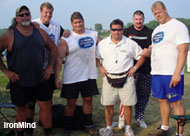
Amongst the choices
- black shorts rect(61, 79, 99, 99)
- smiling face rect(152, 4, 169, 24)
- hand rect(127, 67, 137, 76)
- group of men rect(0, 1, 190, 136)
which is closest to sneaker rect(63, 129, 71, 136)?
group of men rect(0, 1, 190, 136)

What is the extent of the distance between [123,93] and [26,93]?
1.52 metres

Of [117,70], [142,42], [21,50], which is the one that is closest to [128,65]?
[117,70]

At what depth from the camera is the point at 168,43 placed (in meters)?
3.25

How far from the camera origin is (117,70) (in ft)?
11.6

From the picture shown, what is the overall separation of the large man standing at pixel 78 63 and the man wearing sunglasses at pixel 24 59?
381 mm

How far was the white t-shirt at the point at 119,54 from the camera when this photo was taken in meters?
3.52

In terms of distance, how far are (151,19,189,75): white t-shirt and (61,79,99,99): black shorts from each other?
3.64ft

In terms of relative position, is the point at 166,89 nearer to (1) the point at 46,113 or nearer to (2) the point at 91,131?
(2) the point at 91,131

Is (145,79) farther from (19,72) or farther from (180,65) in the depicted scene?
(19,72)

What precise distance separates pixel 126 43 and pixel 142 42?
0.58m

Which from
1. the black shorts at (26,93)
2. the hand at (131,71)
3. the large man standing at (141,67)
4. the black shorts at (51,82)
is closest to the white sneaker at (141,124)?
the large man standing at (141,67)

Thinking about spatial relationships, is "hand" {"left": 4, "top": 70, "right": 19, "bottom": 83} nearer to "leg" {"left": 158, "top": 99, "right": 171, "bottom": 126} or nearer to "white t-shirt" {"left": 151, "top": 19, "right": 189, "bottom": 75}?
"white t-shirt" {"left": 151, "top": 19, "right": 189, "bottom": 75}

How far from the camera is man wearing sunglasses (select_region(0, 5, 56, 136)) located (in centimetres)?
305

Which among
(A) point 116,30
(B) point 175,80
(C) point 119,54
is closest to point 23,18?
(A) point 116,30
